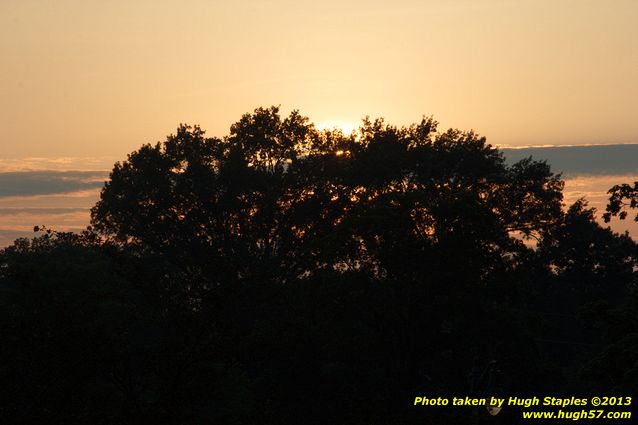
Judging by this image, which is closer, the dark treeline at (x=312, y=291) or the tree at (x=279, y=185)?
the dark treeline at (x=312, y=291)

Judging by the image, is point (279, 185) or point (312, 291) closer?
point (312, 291)

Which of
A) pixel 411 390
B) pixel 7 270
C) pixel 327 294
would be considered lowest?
pixel 411 390

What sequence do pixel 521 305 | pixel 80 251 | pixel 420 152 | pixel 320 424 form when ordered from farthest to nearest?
1. pixel 80 251
2. pixel 420 152
3. pixel 521 305
4. pixel 320 424

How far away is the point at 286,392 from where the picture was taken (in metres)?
57.4

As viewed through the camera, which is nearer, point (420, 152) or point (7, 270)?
point (7, 270)

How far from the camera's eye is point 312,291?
5294cm

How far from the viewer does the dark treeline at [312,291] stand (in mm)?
23375

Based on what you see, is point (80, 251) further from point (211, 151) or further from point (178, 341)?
point (178, 341)

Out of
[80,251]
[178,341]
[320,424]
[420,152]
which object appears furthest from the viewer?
[80,251]

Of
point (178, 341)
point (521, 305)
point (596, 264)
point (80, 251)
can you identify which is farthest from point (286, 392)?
point (596, 264)

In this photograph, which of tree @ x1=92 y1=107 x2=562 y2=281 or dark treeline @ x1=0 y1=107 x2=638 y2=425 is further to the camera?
tree @ x1=92 y1=107 x2=562 y2=281

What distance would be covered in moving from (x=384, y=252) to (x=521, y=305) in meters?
12.7

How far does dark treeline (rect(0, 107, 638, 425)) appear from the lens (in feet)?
76.7

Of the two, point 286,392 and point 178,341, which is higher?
point 178,341
